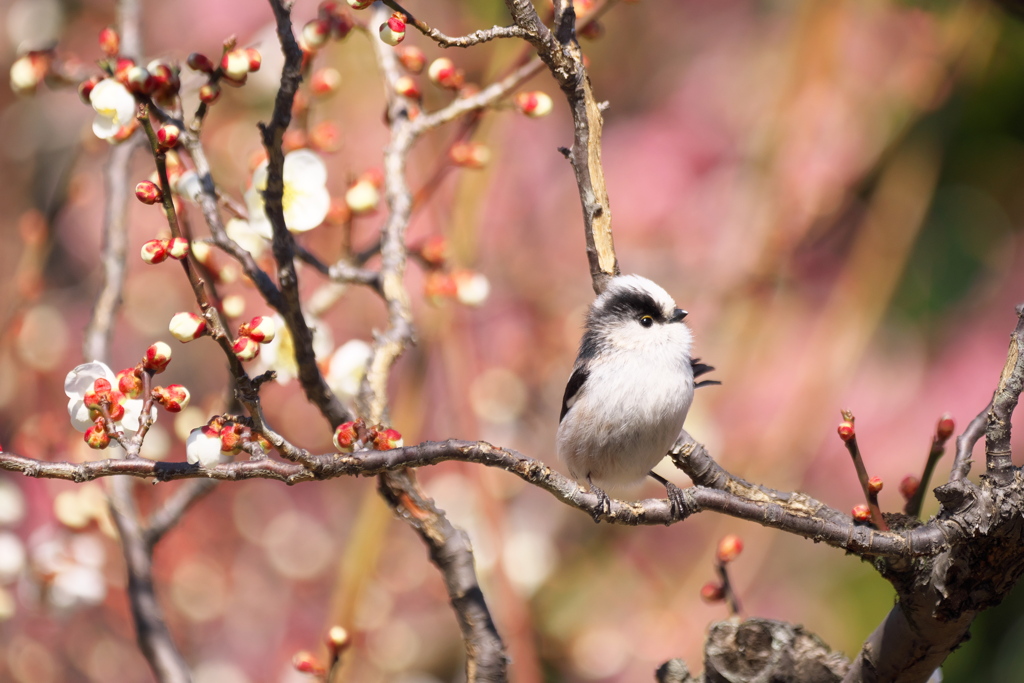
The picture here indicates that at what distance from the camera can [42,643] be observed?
2.61 meters

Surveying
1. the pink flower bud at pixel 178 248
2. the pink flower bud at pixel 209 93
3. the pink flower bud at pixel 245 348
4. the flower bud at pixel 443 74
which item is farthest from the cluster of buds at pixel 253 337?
the flower bud at pixel 443 74

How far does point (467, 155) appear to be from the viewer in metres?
1.48

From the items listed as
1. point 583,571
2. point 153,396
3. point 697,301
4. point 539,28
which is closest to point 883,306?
point 697,301

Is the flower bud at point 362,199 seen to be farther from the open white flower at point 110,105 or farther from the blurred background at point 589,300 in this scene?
the blurred background at point 589,300

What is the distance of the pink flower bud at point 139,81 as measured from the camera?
3.17 ft

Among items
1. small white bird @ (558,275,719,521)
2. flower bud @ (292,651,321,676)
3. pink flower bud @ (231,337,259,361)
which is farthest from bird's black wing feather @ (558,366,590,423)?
pink flower bud @ (231,337,259,361)

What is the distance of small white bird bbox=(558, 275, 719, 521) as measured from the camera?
142 cm

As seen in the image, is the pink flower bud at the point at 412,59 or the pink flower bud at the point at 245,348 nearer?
the pink flower bud at the point at 245,348

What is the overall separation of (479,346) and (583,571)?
813 millimetres

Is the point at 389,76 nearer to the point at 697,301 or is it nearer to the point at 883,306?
the point at 697,301

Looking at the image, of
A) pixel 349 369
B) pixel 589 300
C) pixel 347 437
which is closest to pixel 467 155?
pixel 349 369

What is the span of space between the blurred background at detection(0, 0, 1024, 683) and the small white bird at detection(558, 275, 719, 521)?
658 mm

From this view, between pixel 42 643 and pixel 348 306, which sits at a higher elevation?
pixel 348 306

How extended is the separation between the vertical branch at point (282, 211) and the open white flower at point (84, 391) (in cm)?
21
